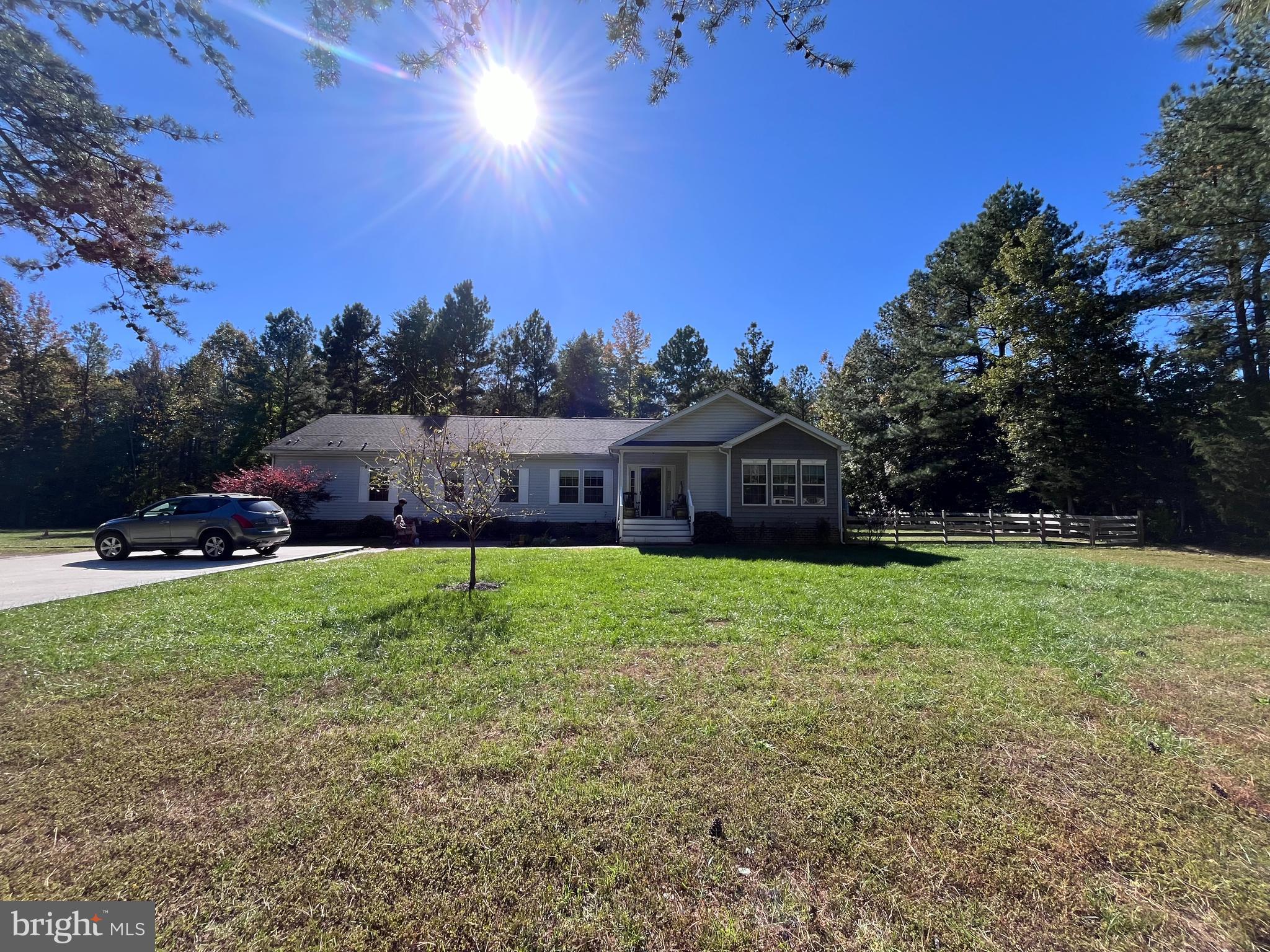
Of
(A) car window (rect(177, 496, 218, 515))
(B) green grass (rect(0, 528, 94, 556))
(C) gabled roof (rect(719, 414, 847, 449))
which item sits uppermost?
(C) gabled roof (rect(719, 414, 847, 449))

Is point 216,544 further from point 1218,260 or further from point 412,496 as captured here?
point 1218,260

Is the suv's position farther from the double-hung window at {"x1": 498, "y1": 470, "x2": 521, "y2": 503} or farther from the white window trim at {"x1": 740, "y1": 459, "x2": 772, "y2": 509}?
the white window trim at {"x1": 740, "y1": 459, "x2": 772, "y2": 509}

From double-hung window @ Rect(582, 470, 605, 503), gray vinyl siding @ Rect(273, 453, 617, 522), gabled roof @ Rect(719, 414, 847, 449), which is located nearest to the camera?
gabled roof @ Rect(719, 414, 847, 449)

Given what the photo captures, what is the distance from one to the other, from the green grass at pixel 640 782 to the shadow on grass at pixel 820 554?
656cm

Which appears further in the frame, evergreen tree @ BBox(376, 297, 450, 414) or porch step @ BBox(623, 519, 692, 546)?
evergreen tree @ BBox(376, 297, 450, 414)

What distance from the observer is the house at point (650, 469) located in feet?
58.1

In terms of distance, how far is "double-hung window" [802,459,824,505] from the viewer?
1786cm

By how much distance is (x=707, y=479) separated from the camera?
1838 cm

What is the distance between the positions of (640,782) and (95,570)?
552 inches

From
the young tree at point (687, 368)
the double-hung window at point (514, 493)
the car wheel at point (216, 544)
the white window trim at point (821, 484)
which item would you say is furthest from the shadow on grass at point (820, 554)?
the young tree at point (687, 368)

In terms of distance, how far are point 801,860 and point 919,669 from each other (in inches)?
127

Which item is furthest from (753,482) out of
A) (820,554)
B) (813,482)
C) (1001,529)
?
(1001,529)

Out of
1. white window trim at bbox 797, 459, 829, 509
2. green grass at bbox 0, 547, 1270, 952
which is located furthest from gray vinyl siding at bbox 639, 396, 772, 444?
green grass at bbox 0, 547, 1270, 952

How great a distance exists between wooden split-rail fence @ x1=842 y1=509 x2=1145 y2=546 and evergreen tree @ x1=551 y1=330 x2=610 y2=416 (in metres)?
25.2
